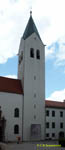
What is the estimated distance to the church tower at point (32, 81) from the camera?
1604 inches

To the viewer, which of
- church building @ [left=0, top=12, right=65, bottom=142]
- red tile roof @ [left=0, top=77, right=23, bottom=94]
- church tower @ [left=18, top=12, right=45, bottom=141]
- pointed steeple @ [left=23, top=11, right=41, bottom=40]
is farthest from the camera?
pointed steeple @ [left=23, top=11, right=41, bottom=40]

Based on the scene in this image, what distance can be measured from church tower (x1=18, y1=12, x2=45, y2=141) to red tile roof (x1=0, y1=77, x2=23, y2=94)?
3.78 ft

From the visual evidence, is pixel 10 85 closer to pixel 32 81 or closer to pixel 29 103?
pixel 32 81

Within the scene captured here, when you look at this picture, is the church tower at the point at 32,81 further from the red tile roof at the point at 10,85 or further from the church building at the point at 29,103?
the red tile roof at the point at 10,85

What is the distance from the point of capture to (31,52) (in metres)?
45.7

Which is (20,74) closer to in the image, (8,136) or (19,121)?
(19,121)

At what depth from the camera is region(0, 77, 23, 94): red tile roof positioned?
40.5 meters

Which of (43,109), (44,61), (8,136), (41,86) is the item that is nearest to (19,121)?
(8,136)

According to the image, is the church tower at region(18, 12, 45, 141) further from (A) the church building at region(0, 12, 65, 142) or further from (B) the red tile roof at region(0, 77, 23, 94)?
(B) the red tile roof at region(0, 77, 23, 94)

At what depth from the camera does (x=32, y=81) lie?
43.5m

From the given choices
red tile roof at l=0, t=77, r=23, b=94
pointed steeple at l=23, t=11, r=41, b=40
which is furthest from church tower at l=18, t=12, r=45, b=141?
red tile roof at l=0, t=77, r=23, b=94

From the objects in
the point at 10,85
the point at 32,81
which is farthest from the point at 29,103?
the point at 10,85

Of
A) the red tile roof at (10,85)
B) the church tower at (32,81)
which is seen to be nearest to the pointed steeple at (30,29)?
the church tower at (32,81)

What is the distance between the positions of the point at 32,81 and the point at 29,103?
4.97m
